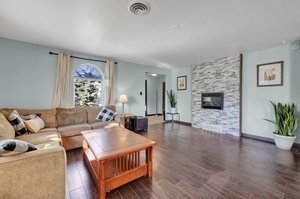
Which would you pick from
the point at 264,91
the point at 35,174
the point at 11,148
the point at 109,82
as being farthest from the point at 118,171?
the point at 264,91

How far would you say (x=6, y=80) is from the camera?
3111 millimetres

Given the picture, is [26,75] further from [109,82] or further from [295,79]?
[295,79]

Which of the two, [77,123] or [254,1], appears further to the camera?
[77,123]

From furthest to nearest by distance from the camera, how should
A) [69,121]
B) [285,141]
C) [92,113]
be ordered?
[92,113] < [69,121] < [285,141]

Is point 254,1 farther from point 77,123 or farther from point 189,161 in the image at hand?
point 77,123

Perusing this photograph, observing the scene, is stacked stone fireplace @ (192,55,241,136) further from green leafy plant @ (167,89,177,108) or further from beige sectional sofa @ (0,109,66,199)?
beige sectional sofa @ (0,109,66,199)

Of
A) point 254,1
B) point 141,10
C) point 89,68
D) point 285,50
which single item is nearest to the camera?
point 254,1

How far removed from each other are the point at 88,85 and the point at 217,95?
4262mm

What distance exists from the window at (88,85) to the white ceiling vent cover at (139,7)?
2814mm

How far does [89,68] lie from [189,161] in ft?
12.6

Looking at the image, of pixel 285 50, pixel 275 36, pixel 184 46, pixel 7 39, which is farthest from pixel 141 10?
pixel 285 50

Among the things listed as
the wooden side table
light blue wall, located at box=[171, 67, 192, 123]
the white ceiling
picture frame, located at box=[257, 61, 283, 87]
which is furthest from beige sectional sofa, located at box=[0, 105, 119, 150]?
picture frame, located at box=[257, 61, 283, 87]

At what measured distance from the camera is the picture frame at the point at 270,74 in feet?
11.3

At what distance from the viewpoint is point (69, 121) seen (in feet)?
11.3
